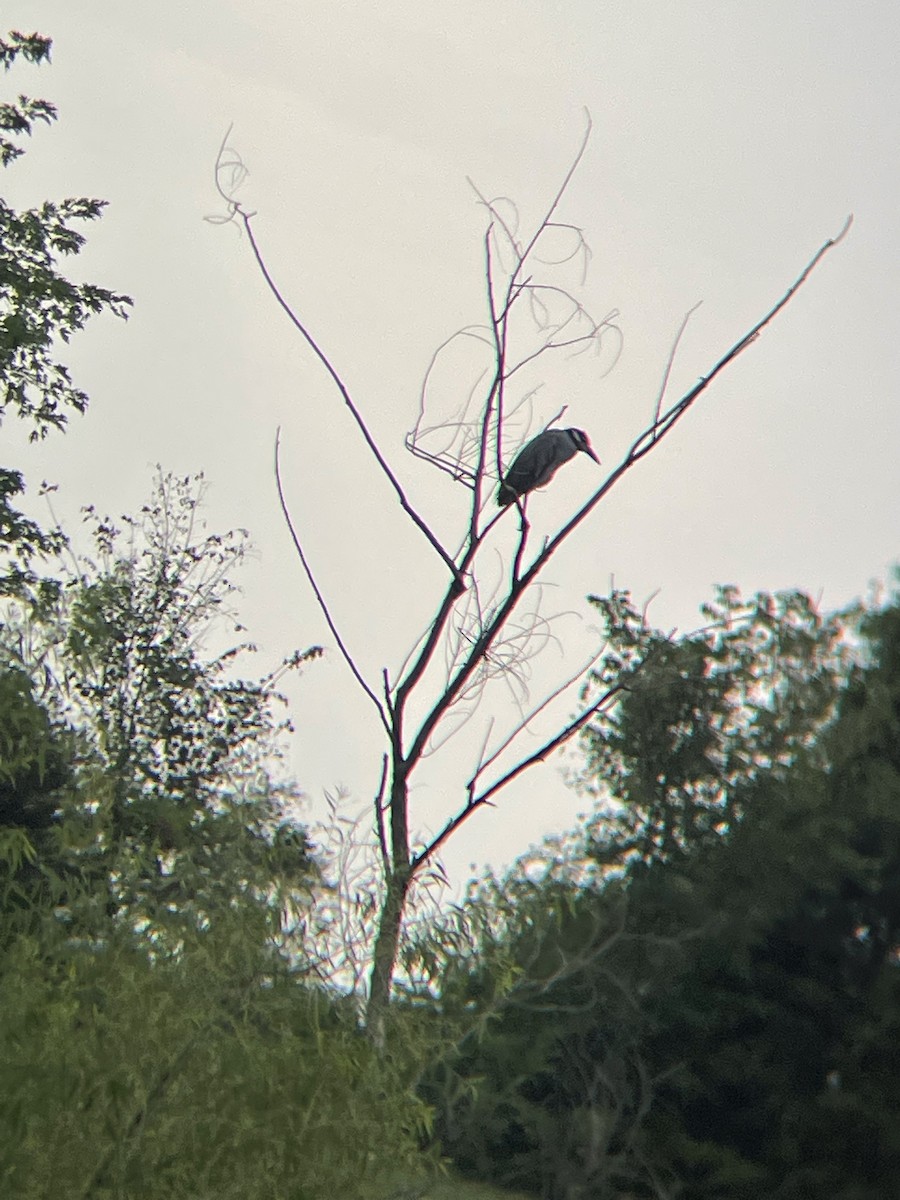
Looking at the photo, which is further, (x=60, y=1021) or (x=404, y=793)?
(x=404, y=793)

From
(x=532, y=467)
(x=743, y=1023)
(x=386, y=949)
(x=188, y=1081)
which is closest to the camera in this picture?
(x=188, y=1081)

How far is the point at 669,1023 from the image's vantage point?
23.2 m

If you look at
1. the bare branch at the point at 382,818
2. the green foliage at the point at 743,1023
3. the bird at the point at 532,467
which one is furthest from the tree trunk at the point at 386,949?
the green foliage at the point at 743,1023

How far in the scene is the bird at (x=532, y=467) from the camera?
5852mm

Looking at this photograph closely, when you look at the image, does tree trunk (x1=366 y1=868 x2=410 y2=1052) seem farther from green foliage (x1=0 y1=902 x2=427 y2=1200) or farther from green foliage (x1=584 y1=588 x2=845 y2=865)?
green foliage (x1=584 y1=588 x2=845 y2=865)

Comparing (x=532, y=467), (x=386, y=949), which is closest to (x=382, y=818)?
(x=386, y=949)

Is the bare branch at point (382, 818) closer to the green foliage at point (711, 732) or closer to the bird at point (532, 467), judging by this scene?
the bird at point (532, 467)

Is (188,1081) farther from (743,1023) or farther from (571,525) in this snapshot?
(743,1023)

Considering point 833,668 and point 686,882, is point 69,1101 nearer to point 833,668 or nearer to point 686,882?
point 686,882

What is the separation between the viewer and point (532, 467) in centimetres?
607

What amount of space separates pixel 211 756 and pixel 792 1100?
9374 millimetres

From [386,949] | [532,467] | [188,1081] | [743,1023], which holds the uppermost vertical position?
[743,1023]

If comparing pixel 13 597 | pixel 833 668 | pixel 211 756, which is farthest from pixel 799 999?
pixel 13 597

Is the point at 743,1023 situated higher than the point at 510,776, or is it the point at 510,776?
the point at 743,1023
